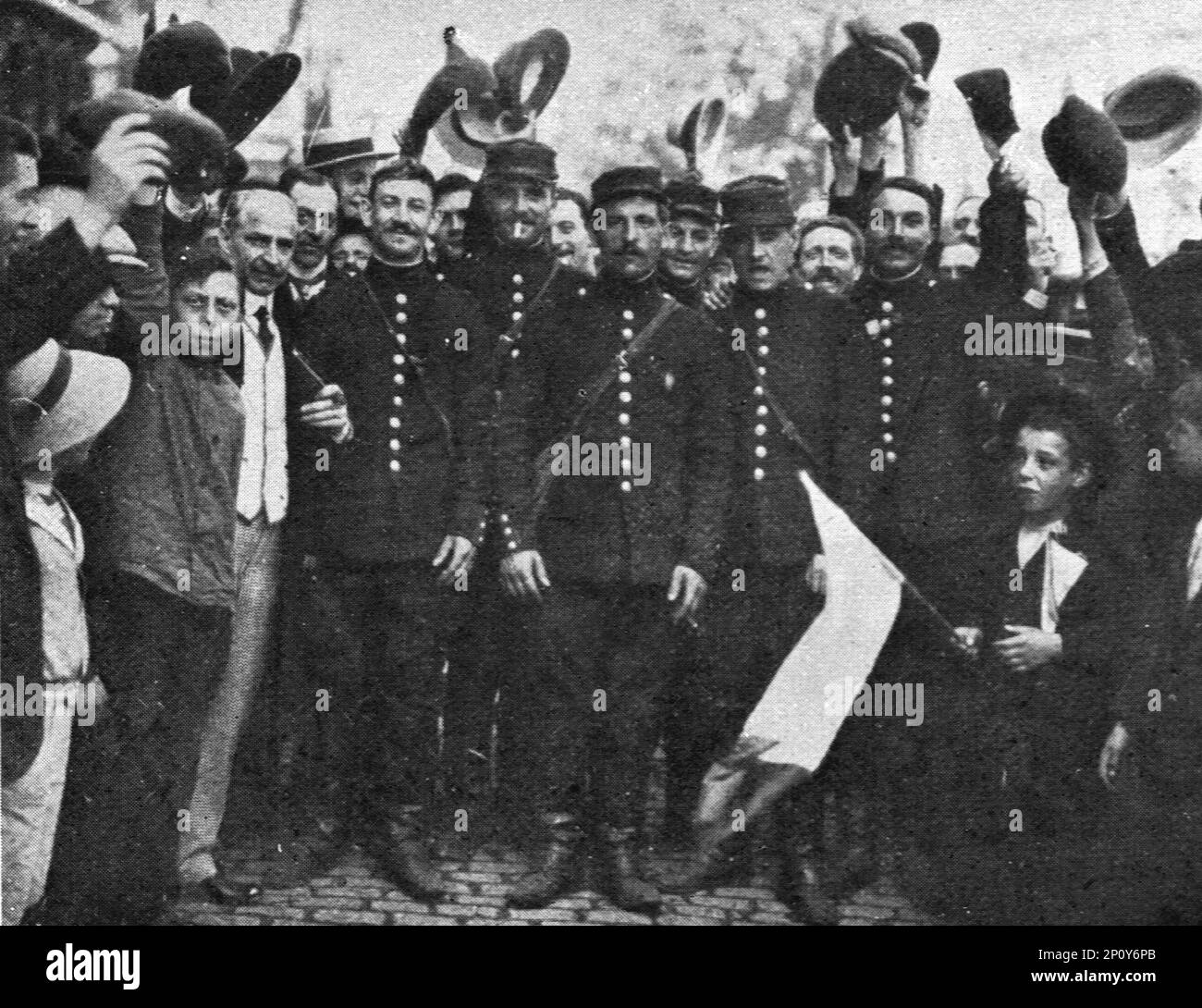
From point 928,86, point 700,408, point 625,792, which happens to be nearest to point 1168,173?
point 928,86

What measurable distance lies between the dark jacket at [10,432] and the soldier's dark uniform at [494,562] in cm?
149

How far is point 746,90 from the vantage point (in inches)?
207

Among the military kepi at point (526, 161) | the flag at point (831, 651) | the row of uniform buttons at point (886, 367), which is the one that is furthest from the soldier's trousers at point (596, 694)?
the military kepi at point (526, 161)

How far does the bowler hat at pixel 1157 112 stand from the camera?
5.25m

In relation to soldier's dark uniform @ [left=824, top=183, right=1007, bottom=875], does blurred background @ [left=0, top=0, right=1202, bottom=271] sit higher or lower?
higher

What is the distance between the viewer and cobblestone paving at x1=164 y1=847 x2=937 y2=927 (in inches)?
206

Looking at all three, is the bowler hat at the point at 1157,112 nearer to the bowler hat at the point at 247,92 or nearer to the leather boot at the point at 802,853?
the leather boot at the point at 802,853

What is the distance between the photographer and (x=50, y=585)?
5375 mm

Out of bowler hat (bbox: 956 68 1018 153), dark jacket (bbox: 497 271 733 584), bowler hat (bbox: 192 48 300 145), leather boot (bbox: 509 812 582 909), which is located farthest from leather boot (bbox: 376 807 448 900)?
bowler hat (bbox: 956 68 1018 153)

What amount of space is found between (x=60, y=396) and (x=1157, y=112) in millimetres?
4370

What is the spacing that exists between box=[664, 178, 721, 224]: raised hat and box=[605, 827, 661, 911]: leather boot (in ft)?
7.74

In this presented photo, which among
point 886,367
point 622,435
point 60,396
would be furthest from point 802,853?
point 60,396

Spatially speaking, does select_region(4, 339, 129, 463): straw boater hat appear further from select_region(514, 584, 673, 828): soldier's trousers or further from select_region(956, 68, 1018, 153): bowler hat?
select_region(956, 68, 1018, 153): bowler hat

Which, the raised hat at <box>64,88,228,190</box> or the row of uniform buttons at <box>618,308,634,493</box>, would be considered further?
the raised hat at <box>64,88,228,190</box>
